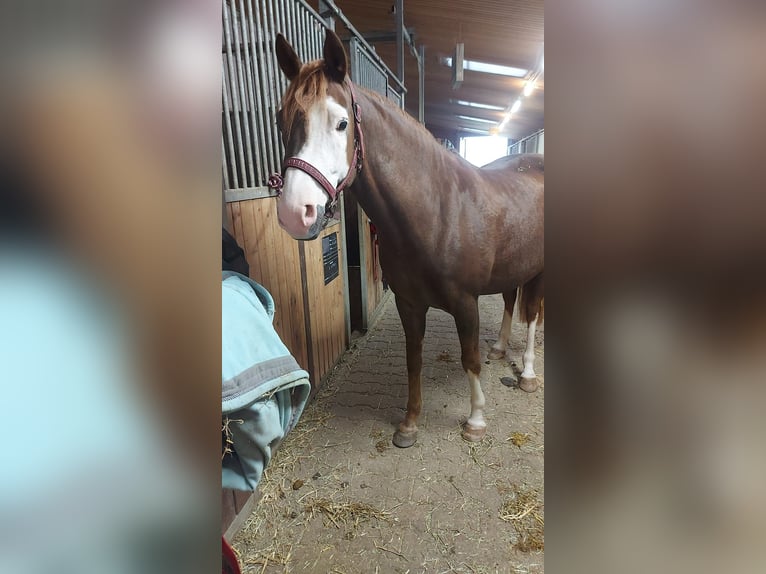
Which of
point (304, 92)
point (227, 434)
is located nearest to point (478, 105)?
point (304, 92)

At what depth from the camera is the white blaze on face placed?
3.44 ft

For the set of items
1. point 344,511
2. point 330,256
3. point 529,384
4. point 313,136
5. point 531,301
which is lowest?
point 344,511

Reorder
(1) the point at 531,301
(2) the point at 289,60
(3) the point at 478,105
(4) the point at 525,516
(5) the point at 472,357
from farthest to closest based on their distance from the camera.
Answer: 1. (3) the point at 478,105
2. (1) the point at 531,301
3. (5) the point at 472,357
4. (4) the point at 525,516
5. (2) the point at 289,60

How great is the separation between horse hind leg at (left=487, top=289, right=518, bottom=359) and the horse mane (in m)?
1.94

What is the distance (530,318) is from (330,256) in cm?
128

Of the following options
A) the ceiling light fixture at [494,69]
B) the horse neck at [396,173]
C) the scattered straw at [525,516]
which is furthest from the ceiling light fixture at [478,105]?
the scattered straw at [525,516]

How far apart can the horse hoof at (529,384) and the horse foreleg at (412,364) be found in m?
0.77

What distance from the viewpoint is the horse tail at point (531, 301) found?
2.32m

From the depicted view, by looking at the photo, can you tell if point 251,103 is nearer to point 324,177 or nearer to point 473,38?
point 324,177

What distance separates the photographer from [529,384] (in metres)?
2.29

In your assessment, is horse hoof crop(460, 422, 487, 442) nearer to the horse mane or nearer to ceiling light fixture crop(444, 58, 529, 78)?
the horse mane

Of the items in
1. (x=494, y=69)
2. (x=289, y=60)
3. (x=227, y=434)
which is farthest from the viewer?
(x=494, y=69)
